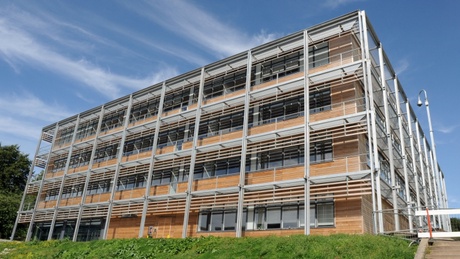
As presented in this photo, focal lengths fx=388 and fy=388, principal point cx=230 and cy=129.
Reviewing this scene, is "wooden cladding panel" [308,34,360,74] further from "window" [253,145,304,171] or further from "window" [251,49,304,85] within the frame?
"window" [253,145,304,171]

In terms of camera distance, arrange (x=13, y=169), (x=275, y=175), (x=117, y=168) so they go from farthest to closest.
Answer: (x=13, y=169), (x=117, y=168), (x=275, y=175)

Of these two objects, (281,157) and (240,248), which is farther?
(281,157)

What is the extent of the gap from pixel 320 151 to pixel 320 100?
3665 mm

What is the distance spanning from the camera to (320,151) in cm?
2422

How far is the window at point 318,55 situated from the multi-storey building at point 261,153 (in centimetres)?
15

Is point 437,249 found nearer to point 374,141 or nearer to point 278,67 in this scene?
point 374,141

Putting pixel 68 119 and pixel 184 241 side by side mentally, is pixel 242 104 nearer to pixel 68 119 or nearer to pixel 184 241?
pixel 184 241

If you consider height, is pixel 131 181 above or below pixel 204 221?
above

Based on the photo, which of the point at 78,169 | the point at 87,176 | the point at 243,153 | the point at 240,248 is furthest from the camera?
the point at 78,169

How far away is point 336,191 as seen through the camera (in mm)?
21797

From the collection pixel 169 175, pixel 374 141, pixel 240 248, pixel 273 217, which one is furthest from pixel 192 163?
pixel 374 141

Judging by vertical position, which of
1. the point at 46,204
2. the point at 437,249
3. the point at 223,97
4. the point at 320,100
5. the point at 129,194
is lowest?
the point at 437,249

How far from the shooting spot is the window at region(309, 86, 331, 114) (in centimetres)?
2530

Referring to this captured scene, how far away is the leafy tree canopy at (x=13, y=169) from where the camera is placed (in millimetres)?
51281
